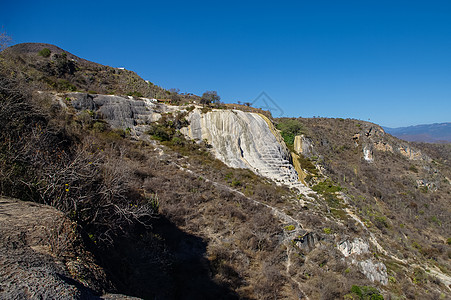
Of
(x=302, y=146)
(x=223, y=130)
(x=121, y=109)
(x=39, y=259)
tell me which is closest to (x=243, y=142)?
(x=223, y=130)

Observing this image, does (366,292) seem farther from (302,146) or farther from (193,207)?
(302,146)

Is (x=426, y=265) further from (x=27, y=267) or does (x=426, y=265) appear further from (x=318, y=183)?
(x=27, y=267)

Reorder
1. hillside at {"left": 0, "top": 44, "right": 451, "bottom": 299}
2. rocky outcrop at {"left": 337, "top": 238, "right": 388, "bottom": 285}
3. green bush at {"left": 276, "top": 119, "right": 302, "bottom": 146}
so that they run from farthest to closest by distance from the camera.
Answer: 1. green bush at {"left": 276, "top": 119, "right": 302, "bottom": 146}
2. rocky outcrop at {"left": 337, "top": 238, "right": 388, "bottom": 285}
3. hillside at {"left": 0, "top": 44, "right": 451, "bottom": 299}

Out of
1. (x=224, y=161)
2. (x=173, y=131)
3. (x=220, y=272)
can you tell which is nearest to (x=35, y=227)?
(x=220, y=272)

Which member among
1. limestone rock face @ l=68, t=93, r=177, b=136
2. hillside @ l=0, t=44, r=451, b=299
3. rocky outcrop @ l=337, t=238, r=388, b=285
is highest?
limestone rock face @ l=68, t=93, r=177, b=136

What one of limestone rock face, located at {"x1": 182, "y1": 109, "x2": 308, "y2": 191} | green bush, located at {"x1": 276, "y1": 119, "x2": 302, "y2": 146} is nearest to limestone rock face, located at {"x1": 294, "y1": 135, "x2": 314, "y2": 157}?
green bush, located at {"x1": 276, "y1": 119, "x2": 302, "y2": 146}

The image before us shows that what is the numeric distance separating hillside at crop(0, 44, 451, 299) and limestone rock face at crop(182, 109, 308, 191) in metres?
0.12

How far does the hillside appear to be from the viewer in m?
6.00

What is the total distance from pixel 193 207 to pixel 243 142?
33.0 ft

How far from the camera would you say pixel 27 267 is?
10.0 ft

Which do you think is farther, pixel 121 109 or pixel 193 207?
pixel 121 109

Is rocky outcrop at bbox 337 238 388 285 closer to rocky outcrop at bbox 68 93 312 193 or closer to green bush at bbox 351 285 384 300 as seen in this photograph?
green bush at bbox 351 285 384 300

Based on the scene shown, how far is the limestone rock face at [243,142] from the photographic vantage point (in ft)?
63.3

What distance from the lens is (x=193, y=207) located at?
39.0ft
